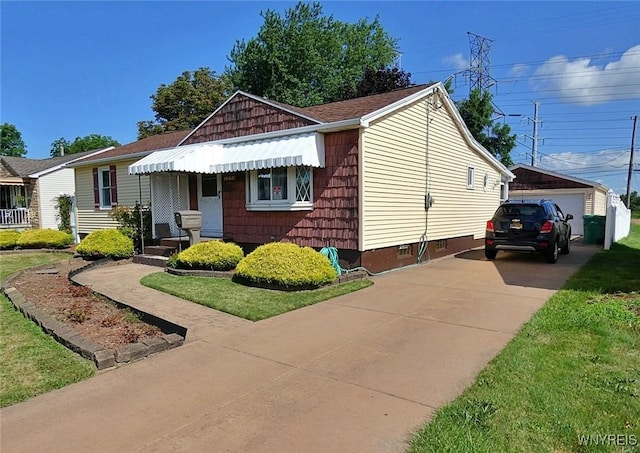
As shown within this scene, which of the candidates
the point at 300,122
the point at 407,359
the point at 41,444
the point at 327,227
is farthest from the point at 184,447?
the point at 300,122

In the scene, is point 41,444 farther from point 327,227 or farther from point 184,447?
point 327,227

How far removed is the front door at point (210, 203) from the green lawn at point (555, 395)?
9014mm

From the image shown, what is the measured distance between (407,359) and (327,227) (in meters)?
5.58

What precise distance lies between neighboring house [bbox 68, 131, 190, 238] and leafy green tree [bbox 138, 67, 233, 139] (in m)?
20.6

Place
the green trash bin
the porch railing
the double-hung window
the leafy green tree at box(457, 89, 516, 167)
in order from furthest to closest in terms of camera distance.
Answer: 1. the leafy green tree at box(457, 89, 516, 167)
2. the porch railing
3. the green trash bin
4. the double-hung window

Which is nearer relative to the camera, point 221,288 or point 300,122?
point 221,288

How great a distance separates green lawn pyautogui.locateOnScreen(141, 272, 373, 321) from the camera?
6375 mm

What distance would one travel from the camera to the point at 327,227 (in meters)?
9.73

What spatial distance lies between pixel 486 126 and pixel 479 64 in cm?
545

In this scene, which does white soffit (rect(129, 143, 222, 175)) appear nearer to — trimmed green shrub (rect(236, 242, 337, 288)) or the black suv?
trimmed green shrub (rect(236, 242, 337, 288))

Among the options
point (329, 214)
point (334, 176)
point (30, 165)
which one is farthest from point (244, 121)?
point (30, 165)

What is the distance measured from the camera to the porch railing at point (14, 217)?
79.7 ft

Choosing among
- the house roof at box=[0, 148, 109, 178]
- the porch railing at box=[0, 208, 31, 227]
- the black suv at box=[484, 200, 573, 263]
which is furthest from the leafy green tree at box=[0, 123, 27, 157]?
the black suv at box=[484, 200, 573, 263]

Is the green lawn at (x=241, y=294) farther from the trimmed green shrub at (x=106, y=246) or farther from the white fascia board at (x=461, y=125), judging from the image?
the white fascia board at (x=461, y=125)
